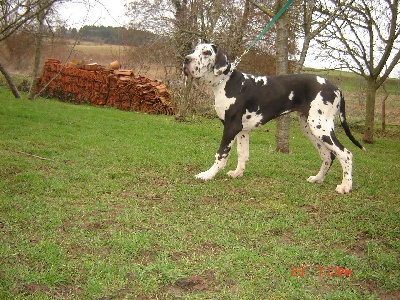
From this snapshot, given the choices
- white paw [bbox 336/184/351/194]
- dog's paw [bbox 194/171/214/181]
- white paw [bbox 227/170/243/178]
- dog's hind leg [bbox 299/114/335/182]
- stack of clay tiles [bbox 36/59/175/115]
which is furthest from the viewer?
stack of clay tiles [bbox 36/59/175/115]

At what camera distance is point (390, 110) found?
23250 mm

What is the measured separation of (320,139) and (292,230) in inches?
75.7

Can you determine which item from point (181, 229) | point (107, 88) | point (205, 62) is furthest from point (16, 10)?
point (107, 88)

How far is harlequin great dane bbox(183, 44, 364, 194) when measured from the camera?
577 cm

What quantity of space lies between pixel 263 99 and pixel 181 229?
8.46ft

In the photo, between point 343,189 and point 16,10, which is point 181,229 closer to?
point 343,189

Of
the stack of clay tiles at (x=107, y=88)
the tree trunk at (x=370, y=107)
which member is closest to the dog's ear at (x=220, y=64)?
the tree trunk at (x=370, y=107)

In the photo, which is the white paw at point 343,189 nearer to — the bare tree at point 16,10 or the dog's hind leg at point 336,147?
the dog's hind leg at point 336,147

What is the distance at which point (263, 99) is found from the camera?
594 centimetres

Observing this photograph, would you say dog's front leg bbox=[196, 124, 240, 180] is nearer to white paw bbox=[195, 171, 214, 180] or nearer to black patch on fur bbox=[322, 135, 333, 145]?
white paw bbox=[195, 171, 214, 180]
